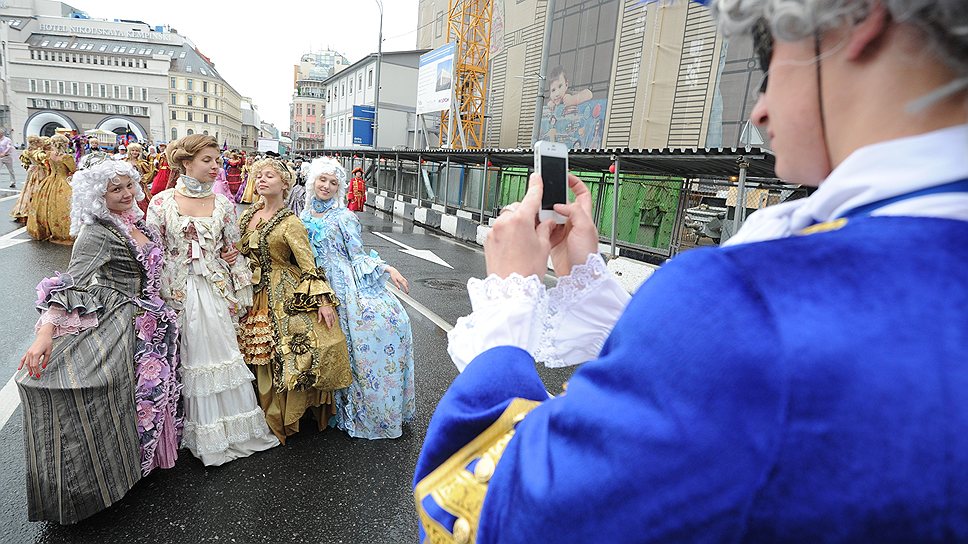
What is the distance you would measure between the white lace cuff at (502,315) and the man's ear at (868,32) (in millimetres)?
516

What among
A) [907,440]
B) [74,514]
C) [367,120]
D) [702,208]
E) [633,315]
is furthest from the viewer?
[367,120]

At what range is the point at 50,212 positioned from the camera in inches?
351

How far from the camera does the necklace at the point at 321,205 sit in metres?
3.71

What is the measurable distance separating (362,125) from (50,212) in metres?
27.6

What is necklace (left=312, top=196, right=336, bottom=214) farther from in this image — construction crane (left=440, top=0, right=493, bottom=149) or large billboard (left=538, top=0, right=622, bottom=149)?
construction crane (left=440, top=0, right=493, bottom=149)

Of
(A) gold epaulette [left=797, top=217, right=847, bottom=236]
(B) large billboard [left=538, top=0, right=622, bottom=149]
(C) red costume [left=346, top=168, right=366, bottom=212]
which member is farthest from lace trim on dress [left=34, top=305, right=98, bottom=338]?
(B) large billboard [left=538, top=0, right=622, bottom=149]

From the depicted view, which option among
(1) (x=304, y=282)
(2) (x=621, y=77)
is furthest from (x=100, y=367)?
(2) (x=621, y=77)

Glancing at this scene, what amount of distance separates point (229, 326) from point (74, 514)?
1176 mm

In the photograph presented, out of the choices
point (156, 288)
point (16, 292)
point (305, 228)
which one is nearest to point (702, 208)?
point (305, 228)

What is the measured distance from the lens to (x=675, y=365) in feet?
1.62

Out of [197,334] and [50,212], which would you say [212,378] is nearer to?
[197,334]

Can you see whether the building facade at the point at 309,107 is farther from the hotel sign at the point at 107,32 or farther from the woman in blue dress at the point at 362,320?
the woman in blue dress at the point at 362,320

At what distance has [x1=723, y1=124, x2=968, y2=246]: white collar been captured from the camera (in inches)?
20.0

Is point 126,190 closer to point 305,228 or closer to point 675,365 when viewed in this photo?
point 305,228
